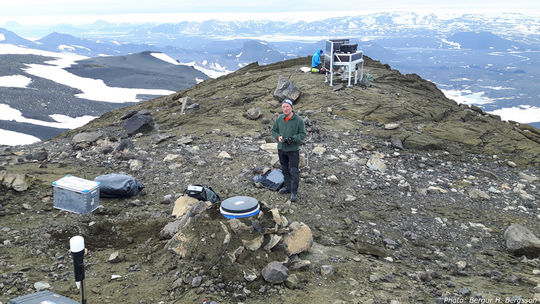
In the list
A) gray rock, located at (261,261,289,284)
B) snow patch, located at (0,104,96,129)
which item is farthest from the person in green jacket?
A: snow patch, located at (0,104,96,129)

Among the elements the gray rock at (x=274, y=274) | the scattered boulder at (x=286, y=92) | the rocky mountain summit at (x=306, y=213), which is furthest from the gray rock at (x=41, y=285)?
the scattered boulder at (x=286, y=92)

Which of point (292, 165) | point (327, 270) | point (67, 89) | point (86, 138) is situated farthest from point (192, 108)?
point (67, 89)

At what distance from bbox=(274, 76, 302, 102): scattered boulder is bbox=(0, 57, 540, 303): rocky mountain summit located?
0.10 meters

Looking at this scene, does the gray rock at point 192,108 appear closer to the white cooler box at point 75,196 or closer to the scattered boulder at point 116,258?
the white cooler box at point 75,196

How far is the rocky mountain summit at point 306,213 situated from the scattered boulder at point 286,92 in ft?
0.34

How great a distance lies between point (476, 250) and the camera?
20.3 ft

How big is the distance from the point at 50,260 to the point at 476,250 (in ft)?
21.6

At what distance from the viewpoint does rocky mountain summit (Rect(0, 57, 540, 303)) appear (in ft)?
15.4

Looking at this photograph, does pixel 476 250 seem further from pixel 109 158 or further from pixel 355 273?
pixel 109 158

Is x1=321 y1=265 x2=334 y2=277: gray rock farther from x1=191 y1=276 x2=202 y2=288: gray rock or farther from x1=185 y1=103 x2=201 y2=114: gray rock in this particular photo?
x1=185 y1=103 x2=201 y2=114: gray rock

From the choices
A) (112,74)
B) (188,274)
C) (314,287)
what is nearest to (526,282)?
(314,287)

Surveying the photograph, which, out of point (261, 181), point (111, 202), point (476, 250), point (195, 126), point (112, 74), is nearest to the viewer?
point (476, 250)

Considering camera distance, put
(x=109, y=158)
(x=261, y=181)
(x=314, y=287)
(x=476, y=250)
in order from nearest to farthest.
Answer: (x=314, y=287) → (x=476, y=250) → (x=261, y=181) → (x=109, y=158)

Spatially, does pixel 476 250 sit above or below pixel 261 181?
Answer: below
